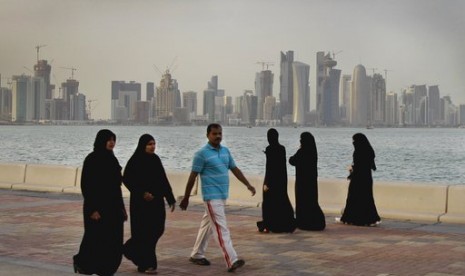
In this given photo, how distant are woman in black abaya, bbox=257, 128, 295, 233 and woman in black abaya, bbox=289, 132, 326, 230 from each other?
393 millimetres

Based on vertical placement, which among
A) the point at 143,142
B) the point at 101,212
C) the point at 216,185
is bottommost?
the point at 101,212

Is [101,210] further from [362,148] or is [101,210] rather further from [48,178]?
[48,178]

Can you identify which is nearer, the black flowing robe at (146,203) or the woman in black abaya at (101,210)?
the woman in black abaya at (101,210)

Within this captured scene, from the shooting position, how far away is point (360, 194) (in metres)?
13.3

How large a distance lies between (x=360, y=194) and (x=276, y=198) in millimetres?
1854

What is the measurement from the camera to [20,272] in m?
7.09

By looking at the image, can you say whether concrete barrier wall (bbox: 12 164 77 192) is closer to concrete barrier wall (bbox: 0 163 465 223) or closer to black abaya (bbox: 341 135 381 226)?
concrete barrier wall (bbox: 0 163 465 223)

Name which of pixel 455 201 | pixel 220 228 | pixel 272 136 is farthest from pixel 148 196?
pixel 455 201

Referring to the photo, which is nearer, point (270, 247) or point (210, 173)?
point (210, 173)

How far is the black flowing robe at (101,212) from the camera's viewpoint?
27.0 feet

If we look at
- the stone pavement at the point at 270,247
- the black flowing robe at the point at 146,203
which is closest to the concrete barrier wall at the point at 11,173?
the stone pavement at the point at 270,247

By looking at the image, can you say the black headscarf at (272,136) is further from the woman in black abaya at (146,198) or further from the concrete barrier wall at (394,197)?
the woman in black abaya at (146,198)

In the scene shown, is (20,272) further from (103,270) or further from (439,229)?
(439,229)

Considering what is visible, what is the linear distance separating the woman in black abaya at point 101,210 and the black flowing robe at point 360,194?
19.3ft
